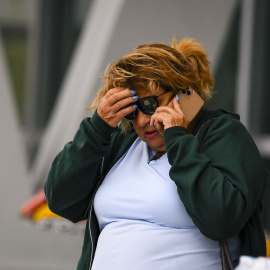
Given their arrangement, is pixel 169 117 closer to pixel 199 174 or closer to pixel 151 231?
pixel 199 174

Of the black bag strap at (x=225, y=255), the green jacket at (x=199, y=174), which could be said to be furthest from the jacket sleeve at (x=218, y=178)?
the black bag strap at (x=225, y=255)

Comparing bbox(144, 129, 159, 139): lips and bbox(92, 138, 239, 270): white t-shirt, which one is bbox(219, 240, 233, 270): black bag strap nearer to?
bbox(92, 138, 239, 270): white t-shirt

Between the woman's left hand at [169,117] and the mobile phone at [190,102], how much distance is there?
0.03 meters

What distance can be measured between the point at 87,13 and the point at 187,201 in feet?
28.0

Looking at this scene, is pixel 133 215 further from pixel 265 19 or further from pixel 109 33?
pixel 265 19

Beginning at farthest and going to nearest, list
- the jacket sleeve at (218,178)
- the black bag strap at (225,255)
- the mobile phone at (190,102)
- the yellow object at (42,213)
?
the yellow object at (42,213), the mobile phone at (190,102), the black bag strap at (225,255), the jacket sleeve at (218,178)

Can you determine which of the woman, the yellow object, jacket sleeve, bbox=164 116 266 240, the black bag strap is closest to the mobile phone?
the woman

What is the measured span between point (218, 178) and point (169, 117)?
31 cm

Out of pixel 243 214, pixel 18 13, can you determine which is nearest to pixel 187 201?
pixel 243 214

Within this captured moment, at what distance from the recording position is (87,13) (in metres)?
10.6

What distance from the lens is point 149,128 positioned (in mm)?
2660

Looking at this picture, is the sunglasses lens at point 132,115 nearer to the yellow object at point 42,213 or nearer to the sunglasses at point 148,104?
the sunglasses at point 148,104

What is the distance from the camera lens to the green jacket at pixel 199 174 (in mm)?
2373

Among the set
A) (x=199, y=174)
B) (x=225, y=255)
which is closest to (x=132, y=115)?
(x=199, y=174)
